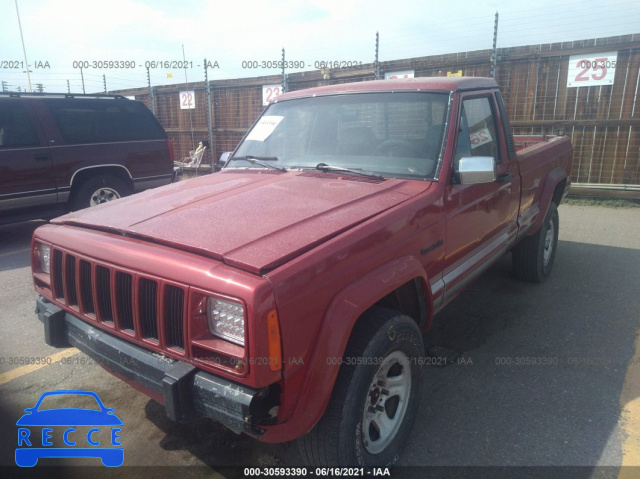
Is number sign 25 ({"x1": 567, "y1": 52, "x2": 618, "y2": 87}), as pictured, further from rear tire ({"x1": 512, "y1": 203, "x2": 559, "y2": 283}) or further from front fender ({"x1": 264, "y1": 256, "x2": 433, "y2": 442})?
front fender ({"x1": 264, "y1": 256, "x2": 433, "y2": 442})

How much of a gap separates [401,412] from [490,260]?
1.62m

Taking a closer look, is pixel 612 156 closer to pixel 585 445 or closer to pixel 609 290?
pixel 609 290

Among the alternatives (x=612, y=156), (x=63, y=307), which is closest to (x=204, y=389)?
(x=63, y=307)

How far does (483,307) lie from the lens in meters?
4.57

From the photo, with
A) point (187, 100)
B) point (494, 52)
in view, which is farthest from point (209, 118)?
point (494, 52)

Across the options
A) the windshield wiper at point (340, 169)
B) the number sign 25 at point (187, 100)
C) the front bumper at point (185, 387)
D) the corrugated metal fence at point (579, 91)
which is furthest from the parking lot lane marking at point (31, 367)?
the number sign 25 at point (187, 100)

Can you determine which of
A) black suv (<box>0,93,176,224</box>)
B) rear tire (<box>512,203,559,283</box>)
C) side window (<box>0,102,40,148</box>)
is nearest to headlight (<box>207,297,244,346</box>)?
rear tire (<box>512,203,559,283</box>)

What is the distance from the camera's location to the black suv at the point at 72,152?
Result: 6496 millimetres

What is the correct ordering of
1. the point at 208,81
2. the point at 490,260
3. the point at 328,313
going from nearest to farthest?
the point at 328,313
the point at 490,260
the point at 208,81

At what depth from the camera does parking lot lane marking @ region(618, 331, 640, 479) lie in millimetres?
2546

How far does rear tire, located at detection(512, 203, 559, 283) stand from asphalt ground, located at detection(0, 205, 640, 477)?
15 centimetres

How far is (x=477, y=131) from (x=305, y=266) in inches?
87.7

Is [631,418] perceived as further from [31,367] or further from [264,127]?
[31,367]

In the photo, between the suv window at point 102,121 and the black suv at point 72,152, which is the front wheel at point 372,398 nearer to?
the black suv at point 72,152
